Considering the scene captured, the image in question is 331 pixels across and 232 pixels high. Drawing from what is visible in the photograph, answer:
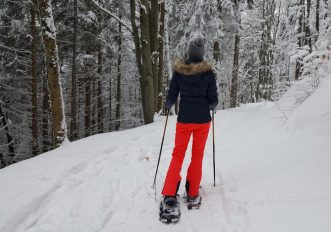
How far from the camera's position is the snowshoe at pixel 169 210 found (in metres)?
4.49

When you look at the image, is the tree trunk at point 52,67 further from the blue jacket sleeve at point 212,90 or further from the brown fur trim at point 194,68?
the blue jacket sleeve at point 212,90

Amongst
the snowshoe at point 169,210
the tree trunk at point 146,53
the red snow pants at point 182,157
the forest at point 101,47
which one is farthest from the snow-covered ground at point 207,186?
the tree trunk at point 146,53

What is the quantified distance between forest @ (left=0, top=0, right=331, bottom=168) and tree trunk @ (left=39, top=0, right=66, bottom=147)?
0.09ft

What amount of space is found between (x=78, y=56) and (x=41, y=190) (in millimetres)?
16613

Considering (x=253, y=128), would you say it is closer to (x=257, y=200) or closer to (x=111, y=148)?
(x=111, y=148)

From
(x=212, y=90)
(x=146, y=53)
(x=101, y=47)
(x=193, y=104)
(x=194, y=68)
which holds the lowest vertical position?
(x=193, y=104)

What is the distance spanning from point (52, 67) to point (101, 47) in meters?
14.8

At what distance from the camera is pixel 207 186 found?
5543mm

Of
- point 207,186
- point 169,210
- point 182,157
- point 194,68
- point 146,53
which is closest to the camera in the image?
point 169,210

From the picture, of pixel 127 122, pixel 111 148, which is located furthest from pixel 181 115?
pixel 127 122

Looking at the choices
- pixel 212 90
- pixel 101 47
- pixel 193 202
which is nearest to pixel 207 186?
pixel 193 202

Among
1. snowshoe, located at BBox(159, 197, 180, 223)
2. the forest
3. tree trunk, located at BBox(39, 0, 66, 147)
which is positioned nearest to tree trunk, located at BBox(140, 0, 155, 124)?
the forest

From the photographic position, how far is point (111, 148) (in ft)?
25.9

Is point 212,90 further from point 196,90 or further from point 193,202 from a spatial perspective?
point 193,202
